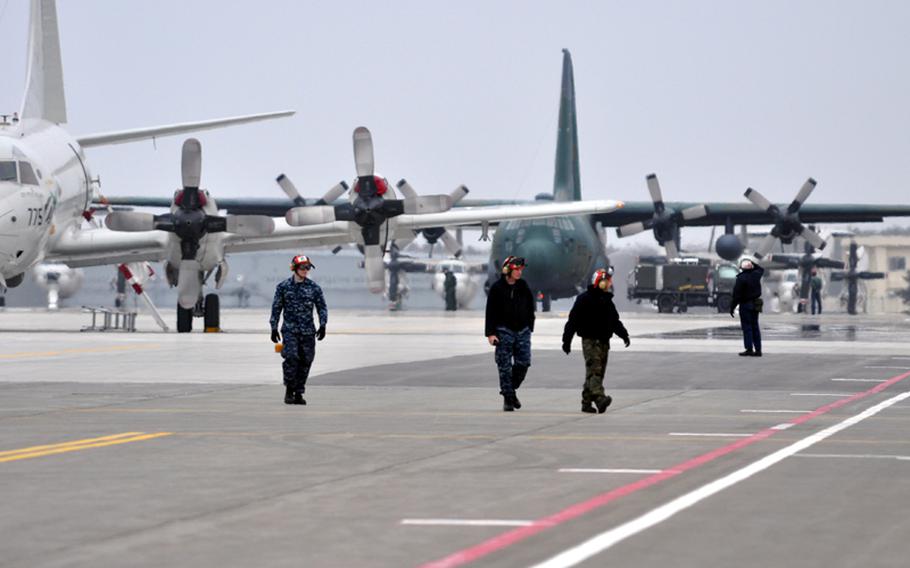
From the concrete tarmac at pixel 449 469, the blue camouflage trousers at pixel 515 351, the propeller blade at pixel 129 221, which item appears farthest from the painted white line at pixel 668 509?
the propeller blade at pixel 129 221

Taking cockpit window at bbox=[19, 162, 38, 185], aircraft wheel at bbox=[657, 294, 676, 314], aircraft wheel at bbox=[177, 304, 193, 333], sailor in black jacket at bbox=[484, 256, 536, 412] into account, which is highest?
cockpit window at bbox=[19, 162, 38, 185]

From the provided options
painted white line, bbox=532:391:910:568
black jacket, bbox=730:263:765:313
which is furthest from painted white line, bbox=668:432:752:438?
black jacket, bbox=730:263:765:313

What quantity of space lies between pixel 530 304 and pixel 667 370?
25.9 feet

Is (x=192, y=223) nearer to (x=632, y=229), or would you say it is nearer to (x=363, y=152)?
(x=363, y=152)

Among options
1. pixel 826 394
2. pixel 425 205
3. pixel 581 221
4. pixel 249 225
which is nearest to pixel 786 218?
pixel 581 221

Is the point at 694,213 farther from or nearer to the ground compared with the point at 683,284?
farther from the ground

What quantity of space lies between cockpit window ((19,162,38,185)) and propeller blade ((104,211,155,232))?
5.03 metres

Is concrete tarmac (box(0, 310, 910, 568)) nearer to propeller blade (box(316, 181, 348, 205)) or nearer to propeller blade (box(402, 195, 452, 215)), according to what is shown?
propeller blade (box(402, 195, 452, 215))

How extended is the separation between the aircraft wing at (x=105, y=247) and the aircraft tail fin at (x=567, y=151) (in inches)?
919

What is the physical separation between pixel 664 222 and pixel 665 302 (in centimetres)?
2194

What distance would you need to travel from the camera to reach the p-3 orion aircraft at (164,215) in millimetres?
36781

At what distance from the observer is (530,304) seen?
1916 centimetres

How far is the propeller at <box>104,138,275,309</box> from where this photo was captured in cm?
4203

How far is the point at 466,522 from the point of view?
31.6 ft
